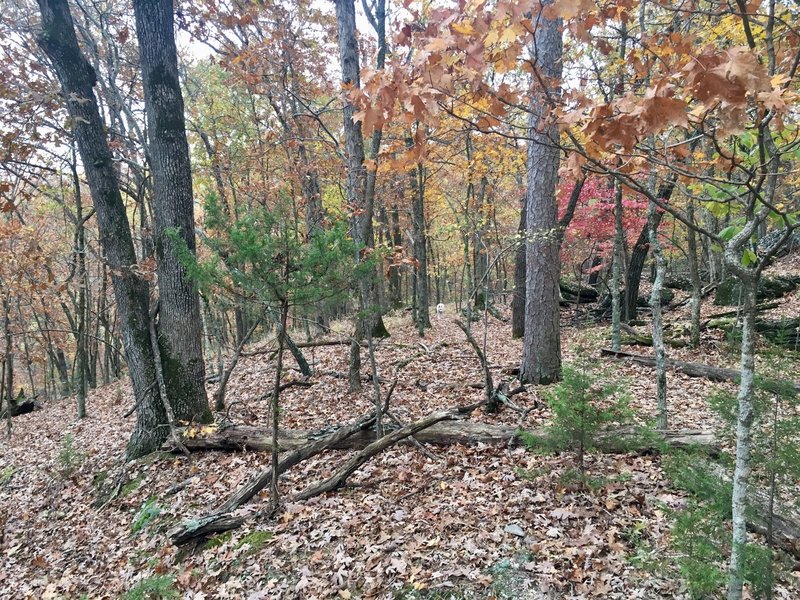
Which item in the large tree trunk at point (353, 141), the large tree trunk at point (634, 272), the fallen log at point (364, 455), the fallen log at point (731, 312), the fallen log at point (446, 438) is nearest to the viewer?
the fallen log at point (446, 438)

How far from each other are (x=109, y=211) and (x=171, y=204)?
106 cm

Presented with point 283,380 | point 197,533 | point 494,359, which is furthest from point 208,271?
point 494,359

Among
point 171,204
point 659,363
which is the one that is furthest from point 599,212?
point 171,204

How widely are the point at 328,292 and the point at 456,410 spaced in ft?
9.74

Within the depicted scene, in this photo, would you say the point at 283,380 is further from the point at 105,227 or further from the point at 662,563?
the point at 662,563

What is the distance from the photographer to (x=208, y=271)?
4.41 metres

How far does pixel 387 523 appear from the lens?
4602mm

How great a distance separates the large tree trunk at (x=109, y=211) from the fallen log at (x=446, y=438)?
0.84 meters

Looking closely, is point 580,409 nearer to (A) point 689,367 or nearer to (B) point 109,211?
(A) point 689,367

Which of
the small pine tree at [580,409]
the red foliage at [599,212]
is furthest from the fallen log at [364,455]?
the red foliage at [599,212]

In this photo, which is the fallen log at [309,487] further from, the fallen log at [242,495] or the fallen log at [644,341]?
the fallen log at [644,341]

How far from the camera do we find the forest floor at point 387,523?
3668 millimetres

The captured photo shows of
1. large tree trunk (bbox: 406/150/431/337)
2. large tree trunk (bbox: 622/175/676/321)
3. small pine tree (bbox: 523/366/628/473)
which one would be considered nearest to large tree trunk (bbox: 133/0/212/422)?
small pine tree (bbox: 523/366/628/473)

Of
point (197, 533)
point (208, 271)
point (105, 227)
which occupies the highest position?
point (105, 227)
